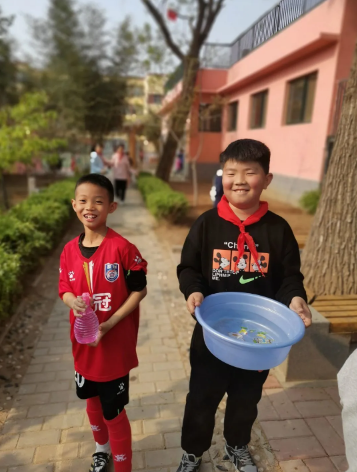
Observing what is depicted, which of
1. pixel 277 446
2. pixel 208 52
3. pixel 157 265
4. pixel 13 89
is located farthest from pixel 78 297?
pixel 13 89

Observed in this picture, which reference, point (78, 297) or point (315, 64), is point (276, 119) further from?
point (78, 297)

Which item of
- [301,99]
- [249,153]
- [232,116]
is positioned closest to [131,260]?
[249,153]

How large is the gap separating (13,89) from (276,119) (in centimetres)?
1359

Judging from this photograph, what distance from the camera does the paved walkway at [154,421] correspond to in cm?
218

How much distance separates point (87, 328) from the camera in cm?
173

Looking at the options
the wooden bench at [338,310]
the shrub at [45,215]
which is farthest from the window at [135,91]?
the wooden bench at [338,310]

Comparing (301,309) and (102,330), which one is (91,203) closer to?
(102,330)

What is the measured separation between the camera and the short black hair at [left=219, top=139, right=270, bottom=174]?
1619 millimetres

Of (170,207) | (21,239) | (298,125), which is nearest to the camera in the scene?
(21,239)

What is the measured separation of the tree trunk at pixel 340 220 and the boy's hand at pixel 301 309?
6.21 feet

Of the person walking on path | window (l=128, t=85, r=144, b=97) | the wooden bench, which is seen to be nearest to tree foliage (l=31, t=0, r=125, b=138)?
window (l=128, t=85, r=144, b=97)

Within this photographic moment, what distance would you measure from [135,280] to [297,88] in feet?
36.1

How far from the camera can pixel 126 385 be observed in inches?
74.6

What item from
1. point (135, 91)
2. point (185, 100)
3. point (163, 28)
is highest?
point (163, 28)
